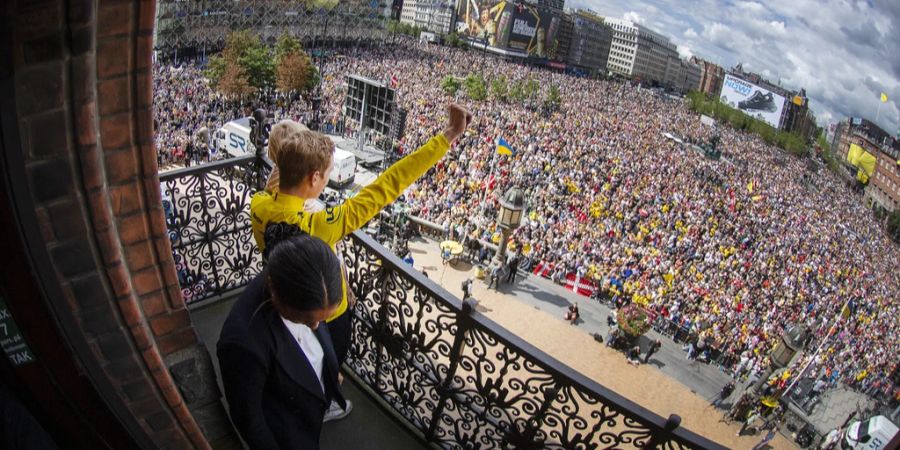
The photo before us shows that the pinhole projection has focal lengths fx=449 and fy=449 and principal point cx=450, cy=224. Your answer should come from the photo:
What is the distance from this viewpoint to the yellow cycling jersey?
2414 millimetres

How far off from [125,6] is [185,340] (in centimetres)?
145

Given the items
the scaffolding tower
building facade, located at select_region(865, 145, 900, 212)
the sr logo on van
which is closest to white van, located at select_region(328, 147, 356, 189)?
the sr logo on van

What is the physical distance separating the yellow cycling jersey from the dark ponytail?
1.63 feet

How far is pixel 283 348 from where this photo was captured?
7.15ft

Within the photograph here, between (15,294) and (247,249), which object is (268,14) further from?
(15,294)

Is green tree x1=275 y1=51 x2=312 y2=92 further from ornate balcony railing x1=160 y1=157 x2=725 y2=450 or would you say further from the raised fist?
the raised fist

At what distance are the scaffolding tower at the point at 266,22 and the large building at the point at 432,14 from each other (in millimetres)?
39920

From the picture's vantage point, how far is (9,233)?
4.66 feet

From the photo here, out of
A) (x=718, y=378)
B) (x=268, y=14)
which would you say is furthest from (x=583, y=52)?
(x=718, y=378)

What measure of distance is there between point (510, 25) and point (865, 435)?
89.5 meters

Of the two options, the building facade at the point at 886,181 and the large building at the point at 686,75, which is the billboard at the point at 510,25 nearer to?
the building facade at the point at 886,181

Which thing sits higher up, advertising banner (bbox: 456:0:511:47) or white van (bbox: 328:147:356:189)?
advertising banner (bbox: 456:0:511:47)

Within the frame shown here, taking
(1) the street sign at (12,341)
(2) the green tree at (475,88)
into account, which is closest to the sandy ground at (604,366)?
(1) the street sign at (12,341)

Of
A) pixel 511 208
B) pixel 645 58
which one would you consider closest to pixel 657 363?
pixel 511 208
